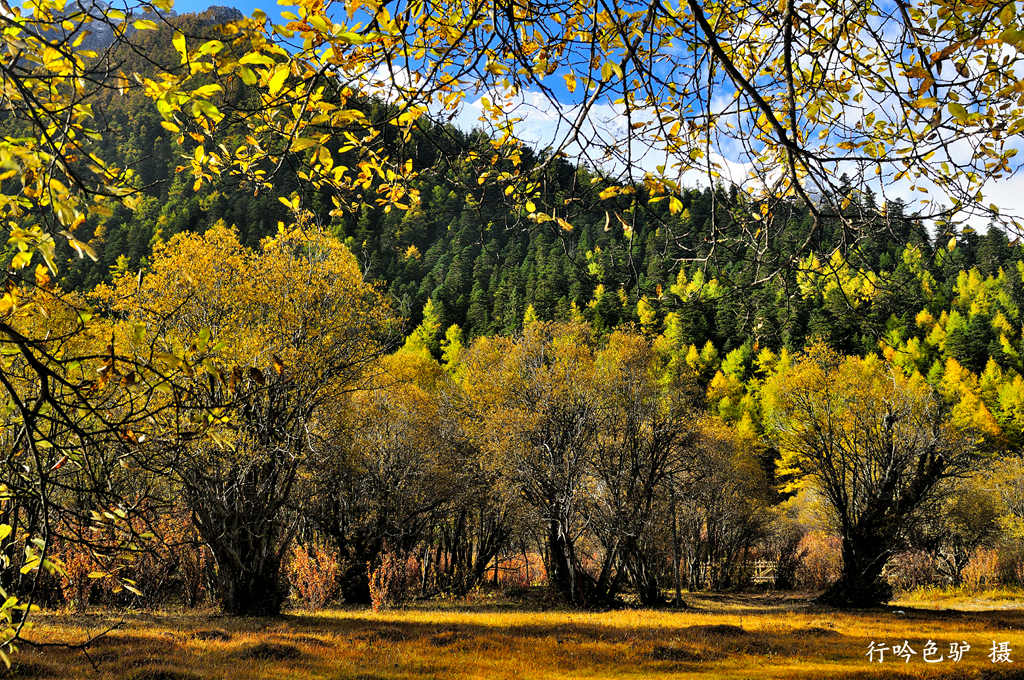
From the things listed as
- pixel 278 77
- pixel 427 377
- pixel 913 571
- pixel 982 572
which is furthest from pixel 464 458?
pixel 982 572

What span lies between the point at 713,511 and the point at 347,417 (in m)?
23.7

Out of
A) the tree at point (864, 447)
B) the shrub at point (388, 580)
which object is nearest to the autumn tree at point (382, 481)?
the shrub at point (388, 580)

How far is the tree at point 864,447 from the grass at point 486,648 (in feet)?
16.5

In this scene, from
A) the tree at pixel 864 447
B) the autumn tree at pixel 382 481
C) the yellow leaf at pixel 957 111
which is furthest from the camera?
the autumn tree at pixel 382 481

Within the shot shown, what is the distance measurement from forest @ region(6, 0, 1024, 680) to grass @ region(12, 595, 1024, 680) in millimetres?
224

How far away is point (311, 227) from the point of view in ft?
58.6

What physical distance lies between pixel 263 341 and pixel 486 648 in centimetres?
890

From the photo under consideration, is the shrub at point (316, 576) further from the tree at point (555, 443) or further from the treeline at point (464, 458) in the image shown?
the tree at point (555, 443)

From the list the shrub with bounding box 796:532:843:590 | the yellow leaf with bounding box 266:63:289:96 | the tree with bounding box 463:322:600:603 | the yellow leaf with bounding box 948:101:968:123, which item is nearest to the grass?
the tree with bounding box 463:322:600:603

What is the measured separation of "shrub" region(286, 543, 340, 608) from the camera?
22.8 metres

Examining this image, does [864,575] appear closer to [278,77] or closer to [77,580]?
[77,580]

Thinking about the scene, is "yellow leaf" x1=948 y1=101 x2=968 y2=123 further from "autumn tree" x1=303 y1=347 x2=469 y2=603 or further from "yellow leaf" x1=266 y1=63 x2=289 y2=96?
"autumn tree" x1=303 y1=347 x2=469 y2=603

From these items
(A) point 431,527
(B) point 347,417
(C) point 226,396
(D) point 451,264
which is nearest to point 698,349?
(D) point 451,264

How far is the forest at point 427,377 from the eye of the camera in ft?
8.05
